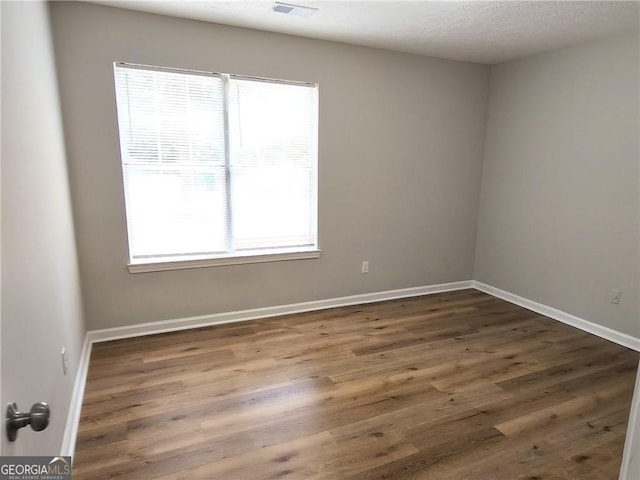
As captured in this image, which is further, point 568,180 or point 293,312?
point 293,312

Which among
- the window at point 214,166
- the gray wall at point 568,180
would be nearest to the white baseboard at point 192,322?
the window at point 214,166

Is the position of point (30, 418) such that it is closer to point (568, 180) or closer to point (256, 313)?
point (256, 313)

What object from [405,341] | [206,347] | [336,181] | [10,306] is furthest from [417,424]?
[336,181]

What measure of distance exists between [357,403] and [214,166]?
2.18 m

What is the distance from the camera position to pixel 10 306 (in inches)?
47.3

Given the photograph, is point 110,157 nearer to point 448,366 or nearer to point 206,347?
point 206,347

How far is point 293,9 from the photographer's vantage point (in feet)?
8.90

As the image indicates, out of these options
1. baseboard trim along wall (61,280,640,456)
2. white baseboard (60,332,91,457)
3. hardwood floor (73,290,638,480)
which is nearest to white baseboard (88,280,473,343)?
baseboard trim along wall (61,280,640,456)

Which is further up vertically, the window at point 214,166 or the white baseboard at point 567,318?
the window at point 214,166

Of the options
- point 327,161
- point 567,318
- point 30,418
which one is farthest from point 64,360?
point 567,318

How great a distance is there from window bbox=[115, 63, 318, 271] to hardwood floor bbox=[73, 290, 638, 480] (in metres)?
0.77

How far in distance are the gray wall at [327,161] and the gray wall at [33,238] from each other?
15.7 inches

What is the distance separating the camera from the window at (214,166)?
301cm

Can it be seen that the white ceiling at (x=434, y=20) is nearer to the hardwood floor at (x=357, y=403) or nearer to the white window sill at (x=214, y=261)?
the white window sill at (x=214, y=261)
